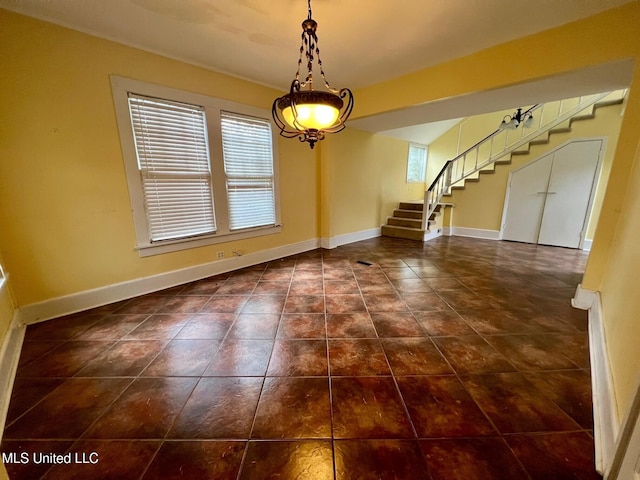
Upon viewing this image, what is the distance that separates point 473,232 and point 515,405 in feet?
17.0

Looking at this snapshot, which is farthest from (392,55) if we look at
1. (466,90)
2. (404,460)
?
(404,460)

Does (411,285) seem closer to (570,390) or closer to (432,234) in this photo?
(570,390)

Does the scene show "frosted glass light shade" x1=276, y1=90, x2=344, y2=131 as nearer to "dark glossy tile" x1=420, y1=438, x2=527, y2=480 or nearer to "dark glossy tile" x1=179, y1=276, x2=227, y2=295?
"dark glossy tile" x1=420, y1=438, x2=527, y2=480

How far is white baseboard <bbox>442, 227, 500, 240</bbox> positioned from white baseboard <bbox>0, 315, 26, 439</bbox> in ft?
22.3

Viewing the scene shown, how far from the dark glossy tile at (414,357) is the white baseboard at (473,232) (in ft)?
15.6

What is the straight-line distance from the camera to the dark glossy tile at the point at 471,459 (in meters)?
1.03

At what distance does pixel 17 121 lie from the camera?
77.4 inches

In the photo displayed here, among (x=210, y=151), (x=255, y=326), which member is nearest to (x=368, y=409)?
(x=255, y=326)

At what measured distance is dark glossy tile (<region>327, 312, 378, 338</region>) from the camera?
2006mm

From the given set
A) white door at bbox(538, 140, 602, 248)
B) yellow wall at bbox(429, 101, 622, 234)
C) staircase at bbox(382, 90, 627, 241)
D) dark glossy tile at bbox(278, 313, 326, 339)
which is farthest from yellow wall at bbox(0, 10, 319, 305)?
white door at bbox(538, 140, 602, 248)

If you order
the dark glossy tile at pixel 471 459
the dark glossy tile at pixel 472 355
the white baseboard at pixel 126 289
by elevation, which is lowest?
the dark glossy tile at pixel 471 459

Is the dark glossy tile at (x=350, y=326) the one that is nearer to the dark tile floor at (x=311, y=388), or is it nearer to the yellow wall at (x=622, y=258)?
the dark tile floor at (x=311, y=388)

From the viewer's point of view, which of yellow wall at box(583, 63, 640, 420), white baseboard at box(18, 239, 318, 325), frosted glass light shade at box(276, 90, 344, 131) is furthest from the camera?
white baseboard at box(18, 239, 318, 325)

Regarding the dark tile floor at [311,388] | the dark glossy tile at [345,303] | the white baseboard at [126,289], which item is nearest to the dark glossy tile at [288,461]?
the dark tile floor at [311,388]
